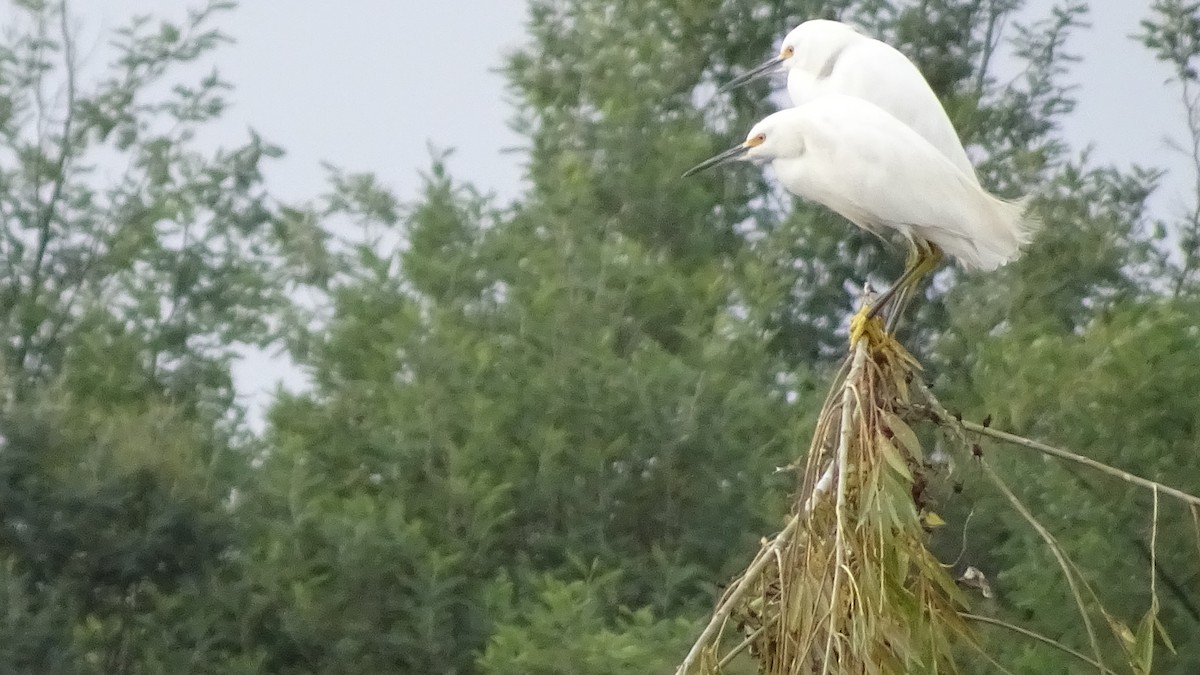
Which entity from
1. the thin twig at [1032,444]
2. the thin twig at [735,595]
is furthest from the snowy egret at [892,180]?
the thin twig at [735,595]

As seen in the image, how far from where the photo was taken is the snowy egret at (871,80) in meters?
2.52

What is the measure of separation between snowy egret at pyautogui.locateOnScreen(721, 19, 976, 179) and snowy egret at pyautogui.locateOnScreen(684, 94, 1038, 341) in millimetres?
172

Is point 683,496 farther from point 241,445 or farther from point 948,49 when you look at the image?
point 948,49

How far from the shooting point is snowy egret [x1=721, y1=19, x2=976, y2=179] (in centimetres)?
252

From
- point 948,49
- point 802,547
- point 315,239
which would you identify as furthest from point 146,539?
point 802,547

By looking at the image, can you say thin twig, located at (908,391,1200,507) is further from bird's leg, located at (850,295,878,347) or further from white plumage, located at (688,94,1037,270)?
white plumage, located at (688,94,1037,270)

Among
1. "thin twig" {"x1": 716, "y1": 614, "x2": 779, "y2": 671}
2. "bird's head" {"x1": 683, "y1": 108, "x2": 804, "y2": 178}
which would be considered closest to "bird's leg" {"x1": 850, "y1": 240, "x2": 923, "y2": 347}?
"bird's head" {"x1": 683, "y1": 108, "x2": 804, "y2": 178}

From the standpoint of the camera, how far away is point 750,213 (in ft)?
19.5

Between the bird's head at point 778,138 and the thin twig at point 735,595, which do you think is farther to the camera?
the bird's head at point 778,138

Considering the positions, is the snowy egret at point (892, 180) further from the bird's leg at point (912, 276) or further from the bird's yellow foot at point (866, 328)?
the bird's yellow foot at point (866, 328)

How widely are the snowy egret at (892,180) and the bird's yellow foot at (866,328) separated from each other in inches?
4.6

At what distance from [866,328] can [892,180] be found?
0.96 feet

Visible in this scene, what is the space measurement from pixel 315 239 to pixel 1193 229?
9.23 feet

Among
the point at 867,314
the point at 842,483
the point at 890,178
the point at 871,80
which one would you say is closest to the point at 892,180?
the point at 890,178
